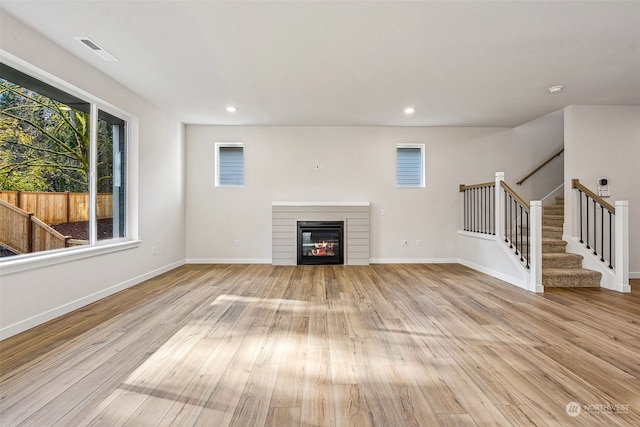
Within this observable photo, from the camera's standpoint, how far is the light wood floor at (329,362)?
162 cm

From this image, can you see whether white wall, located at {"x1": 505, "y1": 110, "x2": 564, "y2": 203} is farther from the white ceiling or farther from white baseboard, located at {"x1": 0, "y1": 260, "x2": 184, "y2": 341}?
white baseboard, located at {"x1": 0, "y1": 260, "x2": 184, "y2": 341}

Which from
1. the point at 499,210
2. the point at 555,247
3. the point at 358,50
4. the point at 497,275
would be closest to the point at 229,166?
the point at 358,50

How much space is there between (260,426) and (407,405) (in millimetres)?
776

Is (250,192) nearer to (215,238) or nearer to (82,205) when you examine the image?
(215,238)

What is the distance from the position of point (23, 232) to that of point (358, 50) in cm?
360

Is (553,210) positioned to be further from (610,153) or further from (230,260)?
(230,260)

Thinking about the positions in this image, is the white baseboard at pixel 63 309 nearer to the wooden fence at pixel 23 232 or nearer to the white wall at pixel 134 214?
the white wall at pixel 134 214

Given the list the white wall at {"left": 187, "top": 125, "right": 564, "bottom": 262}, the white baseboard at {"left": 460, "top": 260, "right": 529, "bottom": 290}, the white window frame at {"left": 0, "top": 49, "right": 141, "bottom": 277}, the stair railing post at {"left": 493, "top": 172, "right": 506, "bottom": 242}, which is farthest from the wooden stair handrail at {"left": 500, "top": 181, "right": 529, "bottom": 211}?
the white window frame at {"left": 0, "top": 49, "right": 141, "bottom": 277}

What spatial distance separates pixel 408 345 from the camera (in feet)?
7.92

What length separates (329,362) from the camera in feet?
7.03

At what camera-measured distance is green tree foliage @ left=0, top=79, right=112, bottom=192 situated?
272 cm

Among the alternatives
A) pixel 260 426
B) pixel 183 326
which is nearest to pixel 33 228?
pixel 183 326

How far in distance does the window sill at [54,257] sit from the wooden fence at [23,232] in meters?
0.09

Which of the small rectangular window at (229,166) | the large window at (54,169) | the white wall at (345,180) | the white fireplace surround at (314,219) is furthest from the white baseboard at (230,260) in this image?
the large window at (54,169)
